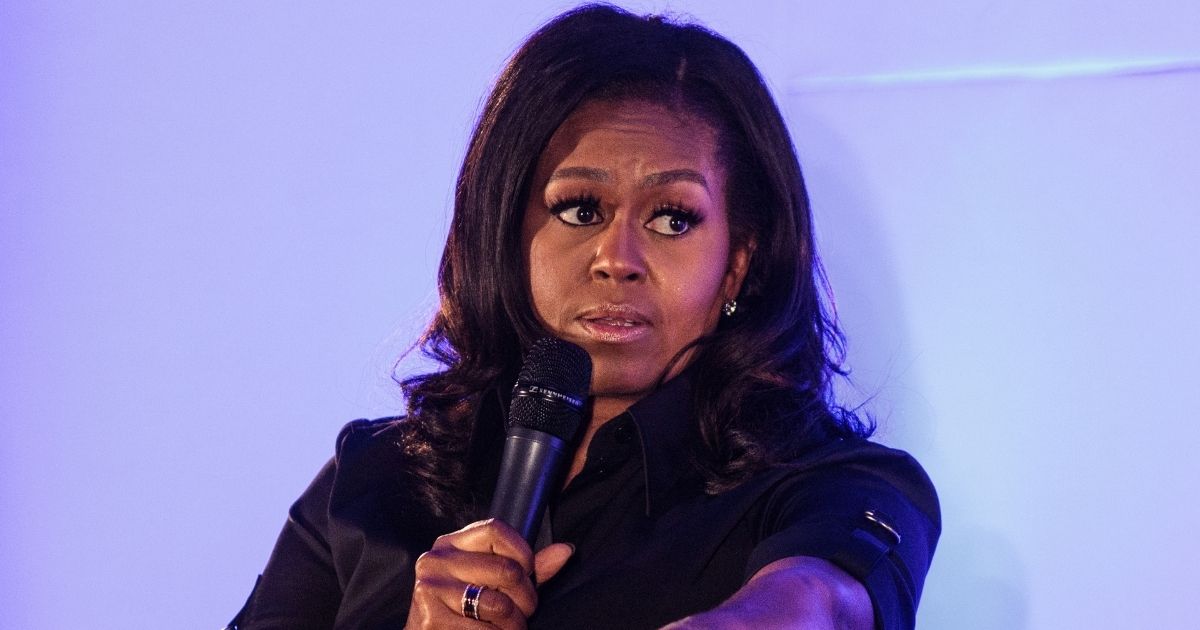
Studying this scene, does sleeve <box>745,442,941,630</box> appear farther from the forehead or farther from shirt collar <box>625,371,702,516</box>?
the forehead

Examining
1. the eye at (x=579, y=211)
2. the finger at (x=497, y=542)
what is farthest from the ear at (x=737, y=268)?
the finger at (x=497, y=542)

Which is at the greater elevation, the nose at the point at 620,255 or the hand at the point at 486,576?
the nose at the point at 620,255

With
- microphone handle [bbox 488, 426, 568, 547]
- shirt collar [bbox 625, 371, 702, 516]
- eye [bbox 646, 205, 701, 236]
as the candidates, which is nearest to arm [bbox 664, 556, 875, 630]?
microphone handle [bbox 488, 426, 568, 547]

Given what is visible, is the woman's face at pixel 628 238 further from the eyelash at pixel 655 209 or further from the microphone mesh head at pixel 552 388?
the microphone mesh head at pixel 552 388

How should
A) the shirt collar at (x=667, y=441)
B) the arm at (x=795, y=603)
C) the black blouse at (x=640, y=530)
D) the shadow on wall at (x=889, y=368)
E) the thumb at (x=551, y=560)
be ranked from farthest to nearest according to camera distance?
the shadow on wall at (x=889, y=368) → the shirt collar at (x=667, y=441) → the black blouse at (x=640, y=530) → the thumb at (x=551, y=560) → the arm at (x=795, y=603)

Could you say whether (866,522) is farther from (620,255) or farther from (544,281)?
(544,281)

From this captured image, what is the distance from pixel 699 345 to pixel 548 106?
1.39 feet

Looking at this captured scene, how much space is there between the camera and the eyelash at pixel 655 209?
1967mm

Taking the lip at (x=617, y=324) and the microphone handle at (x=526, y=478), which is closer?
the microphone handle at (x=526, y=478)

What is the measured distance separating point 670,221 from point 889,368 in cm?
65

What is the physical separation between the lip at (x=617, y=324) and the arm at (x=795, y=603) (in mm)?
483

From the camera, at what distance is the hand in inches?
56.4

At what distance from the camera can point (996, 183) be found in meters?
2.36

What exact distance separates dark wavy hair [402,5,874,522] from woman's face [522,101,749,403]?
0.03 metres
